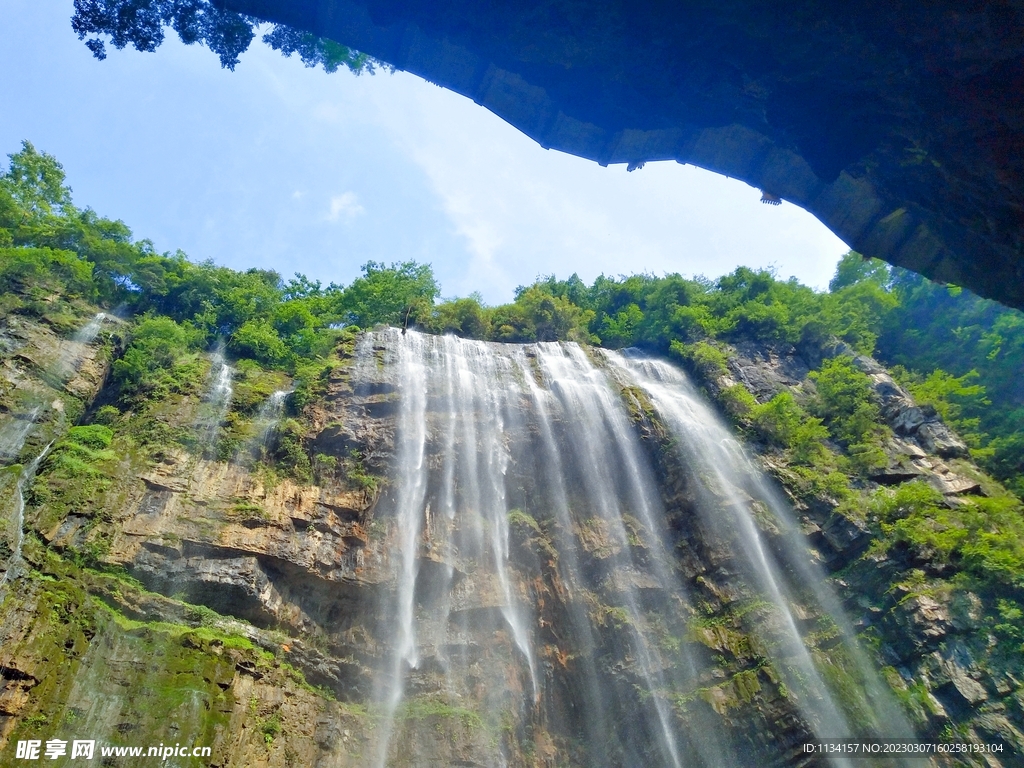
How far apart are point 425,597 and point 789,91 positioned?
13471mm

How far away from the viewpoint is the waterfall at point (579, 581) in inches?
525

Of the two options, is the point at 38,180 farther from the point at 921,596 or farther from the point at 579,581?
the point at 921,596

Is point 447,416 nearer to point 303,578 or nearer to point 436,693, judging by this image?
point 303,578

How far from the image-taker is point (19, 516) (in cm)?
1183

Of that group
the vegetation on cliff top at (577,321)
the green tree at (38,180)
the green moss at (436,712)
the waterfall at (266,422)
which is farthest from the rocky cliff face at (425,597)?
the green tree at (38,180)

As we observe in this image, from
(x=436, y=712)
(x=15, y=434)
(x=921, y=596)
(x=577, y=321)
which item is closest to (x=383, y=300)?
(x=577, y=321)

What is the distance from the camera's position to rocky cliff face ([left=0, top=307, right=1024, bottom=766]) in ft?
37.3

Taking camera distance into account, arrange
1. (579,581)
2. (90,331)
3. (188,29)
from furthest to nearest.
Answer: (90,331)
(579,581)
(188,29)

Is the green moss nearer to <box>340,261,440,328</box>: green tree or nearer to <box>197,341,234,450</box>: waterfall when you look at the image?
<box>197,341,234,450</box>: waterfall

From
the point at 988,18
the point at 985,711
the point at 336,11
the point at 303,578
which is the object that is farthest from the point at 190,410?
the point at 985,711

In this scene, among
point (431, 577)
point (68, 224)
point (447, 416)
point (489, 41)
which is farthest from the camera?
point (68, 224)

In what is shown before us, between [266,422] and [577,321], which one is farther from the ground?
[577,321]

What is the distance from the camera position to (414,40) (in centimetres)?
1046

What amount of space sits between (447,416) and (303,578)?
685 cm
